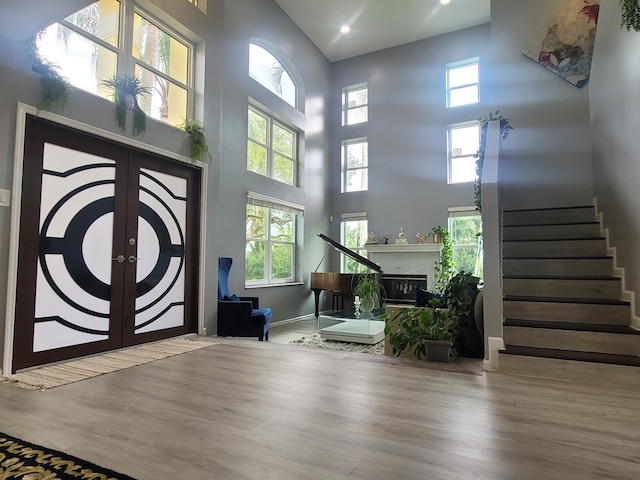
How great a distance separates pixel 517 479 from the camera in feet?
4.90

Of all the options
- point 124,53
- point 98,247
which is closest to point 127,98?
point 124,53

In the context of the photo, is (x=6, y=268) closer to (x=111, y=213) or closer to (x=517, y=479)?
(x=111, y=213)

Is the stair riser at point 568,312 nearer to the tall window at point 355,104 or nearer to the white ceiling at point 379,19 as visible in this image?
the white ceiling at point 379,19

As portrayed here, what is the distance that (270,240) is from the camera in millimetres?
6969

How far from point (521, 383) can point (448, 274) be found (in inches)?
190

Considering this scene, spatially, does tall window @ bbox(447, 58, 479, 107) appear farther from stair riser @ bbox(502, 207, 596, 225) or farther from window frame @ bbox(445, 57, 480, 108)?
stair riser @ bbox(502, 207, 596, 225)

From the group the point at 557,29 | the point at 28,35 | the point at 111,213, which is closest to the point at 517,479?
the point at 111,213

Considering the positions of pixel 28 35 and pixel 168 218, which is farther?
pixel 168 218

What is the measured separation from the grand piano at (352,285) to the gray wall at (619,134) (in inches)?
149

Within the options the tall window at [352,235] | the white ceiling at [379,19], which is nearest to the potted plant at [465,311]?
the tall window at [352,235]

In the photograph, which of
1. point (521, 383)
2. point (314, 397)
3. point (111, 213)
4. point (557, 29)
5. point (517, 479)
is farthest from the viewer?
point (557, 29)

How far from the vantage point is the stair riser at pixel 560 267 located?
361 cm

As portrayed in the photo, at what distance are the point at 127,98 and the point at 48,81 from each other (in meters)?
0.73

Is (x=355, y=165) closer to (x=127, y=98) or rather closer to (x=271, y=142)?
(x=271, y=142)
